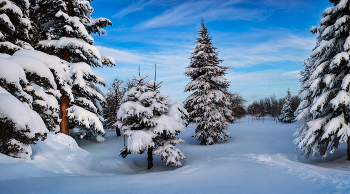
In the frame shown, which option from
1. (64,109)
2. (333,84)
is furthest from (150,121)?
(333,84)

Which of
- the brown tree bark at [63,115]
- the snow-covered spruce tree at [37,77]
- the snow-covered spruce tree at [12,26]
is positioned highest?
the snow-covered spruce tree at [12,26]

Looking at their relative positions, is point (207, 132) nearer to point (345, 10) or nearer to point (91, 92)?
Answer: point (91, 92)

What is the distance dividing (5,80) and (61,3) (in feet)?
30.8

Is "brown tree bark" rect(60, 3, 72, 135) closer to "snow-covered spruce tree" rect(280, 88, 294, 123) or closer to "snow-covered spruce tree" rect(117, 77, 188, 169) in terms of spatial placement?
"snow-covered spruce tree" rect(117, 77, 188, 169)

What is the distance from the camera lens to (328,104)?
9.35 metres

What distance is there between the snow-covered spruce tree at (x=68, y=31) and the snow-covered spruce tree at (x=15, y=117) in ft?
20.6

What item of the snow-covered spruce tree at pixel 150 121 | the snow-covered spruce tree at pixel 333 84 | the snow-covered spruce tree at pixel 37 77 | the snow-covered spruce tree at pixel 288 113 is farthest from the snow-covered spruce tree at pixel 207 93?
the snow-covered spruce tree at pixel 288 113

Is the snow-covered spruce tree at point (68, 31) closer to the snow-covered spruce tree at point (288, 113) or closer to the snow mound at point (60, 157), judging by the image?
the snow mound at point (60, 157)

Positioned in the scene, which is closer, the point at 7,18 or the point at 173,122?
the point at 7,18

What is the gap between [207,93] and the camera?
1667 cm

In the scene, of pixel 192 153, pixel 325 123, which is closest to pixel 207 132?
pixel 192 153

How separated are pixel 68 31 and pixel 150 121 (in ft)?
27.5

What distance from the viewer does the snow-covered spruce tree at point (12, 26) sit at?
860 centimetres

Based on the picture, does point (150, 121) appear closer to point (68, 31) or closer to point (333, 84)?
point (68, 31)
